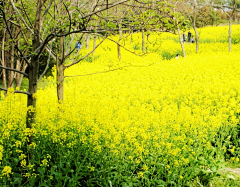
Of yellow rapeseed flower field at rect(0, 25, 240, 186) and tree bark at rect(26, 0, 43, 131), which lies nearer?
tree bark at rect(26, 0, 43, 131)

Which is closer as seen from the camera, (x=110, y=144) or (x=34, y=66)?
(x=34, y=66)

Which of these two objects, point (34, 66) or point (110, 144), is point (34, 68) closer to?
point (34, 66)

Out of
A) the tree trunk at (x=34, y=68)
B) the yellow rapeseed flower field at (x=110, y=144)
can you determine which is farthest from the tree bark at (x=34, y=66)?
the yellow rapeseed flower field at (x=110, y=144)

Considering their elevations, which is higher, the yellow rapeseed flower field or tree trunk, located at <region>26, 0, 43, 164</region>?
tree trunk, located at <region>26, 0, 43, 164</region>

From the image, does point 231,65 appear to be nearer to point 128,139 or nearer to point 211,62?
point 211,62

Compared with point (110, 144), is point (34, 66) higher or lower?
higher

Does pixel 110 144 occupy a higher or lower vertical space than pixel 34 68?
lower

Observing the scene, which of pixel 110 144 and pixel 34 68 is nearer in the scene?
pixel 34 68

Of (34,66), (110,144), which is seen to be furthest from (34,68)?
(110,144)

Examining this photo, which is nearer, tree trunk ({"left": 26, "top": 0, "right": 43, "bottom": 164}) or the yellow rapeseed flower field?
tree trunk ({"left": 26, "top": 0, "right": 43, "bottom": 164})

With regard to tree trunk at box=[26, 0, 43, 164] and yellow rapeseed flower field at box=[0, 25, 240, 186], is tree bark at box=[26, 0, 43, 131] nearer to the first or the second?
tree trunk at box=[26, 0, 43, 164]

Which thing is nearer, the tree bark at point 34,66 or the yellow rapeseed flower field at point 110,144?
the tree bark at point 34,66

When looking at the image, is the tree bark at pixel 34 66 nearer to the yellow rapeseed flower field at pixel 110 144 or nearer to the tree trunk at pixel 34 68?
the tree trunk at pixel 34 68

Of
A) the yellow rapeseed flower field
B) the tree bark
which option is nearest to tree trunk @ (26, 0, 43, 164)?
the tree bark
